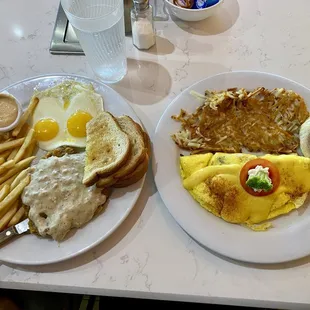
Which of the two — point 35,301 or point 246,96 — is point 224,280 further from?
point 35,301

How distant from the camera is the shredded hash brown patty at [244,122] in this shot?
164 centimetres

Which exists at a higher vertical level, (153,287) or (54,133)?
(54,133)

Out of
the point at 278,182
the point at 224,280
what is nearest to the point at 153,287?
the point at 224,280

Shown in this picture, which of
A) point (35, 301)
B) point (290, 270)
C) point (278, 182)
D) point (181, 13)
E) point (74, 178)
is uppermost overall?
point (181, 13)

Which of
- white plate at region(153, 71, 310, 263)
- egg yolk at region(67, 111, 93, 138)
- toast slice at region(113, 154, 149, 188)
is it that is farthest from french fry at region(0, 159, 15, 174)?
white plate at region(153, 71, 310, 263)

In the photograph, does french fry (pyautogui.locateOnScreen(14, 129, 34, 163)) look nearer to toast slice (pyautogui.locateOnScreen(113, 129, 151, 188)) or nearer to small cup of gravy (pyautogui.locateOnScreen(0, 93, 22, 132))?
small cup of gravy (pyautogui.locateOnScreen(0, 93, 22, 132))

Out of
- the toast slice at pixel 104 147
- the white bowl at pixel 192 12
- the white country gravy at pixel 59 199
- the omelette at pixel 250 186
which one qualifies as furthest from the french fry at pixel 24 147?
the white bowl at pixel 192 12

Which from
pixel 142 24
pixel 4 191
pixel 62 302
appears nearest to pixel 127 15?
pixel 142 24

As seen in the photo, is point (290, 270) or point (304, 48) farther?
point (304, 48)

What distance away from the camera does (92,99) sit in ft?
5.74

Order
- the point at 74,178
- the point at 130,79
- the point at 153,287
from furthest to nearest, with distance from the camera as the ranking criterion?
the point at 130,79, the point at 74,178, the point at 153,287

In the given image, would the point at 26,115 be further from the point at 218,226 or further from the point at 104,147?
the point at 218,226

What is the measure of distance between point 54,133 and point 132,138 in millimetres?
368

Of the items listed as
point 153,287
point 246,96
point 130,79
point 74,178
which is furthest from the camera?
point 130,79
